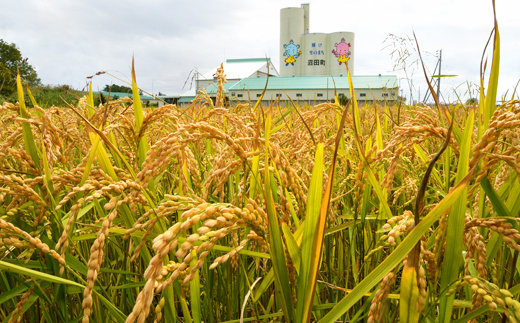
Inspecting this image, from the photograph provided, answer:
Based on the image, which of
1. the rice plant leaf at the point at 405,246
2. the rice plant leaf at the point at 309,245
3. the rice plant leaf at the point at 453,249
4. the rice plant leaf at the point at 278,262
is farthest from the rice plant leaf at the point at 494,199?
the rice plant leaf at the point at 278,262

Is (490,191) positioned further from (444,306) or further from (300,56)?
(300,56)

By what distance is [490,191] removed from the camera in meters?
0.74

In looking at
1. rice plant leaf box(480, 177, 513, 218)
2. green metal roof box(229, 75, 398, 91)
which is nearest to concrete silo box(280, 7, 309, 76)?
green metal roof box(229, 75, 398, 91)

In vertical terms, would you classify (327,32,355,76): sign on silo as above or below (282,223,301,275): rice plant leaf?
above

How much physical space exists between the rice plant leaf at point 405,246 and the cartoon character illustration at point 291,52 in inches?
2121

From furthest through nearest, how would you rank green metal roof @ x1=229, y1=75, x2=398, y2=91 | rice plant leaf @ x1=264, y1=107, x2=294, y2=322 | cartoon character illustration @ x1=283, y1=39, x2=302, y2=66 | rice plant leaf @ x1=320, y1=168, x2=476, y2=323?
1. cartoon character illustration @ x1=283, y1=39, x2=302, y2=66
2. green metal roof @ x1=229, y1=75, x2=398, y2=91
3. rice plant leaf @ x1=264, y1=107, x2=294, y2=322
4. rice plant leaf @ x1=320, y1=168, x2=476, y2=323

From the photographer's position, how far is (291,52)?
5141cm

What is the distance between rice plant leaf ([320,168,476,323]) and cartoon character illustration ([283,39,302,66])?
53886 mm

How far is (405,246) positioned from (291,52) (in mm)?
→ 54159

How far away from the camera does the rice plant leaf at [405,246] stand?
1.76 ft

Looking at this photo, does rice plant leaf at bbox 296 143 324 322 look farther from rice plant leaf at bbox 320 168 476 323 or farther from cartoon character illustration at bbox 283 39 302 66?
cartoon character illustration at bbox 283 39 302 66

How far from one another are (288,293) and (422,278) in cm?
27

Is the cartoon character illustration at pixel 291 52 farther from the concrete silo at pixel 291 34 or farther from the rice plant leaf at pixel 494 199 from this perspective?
the rice plant leaf at pixel 494 199

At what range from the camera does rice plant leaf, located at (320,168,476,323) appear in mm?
535
